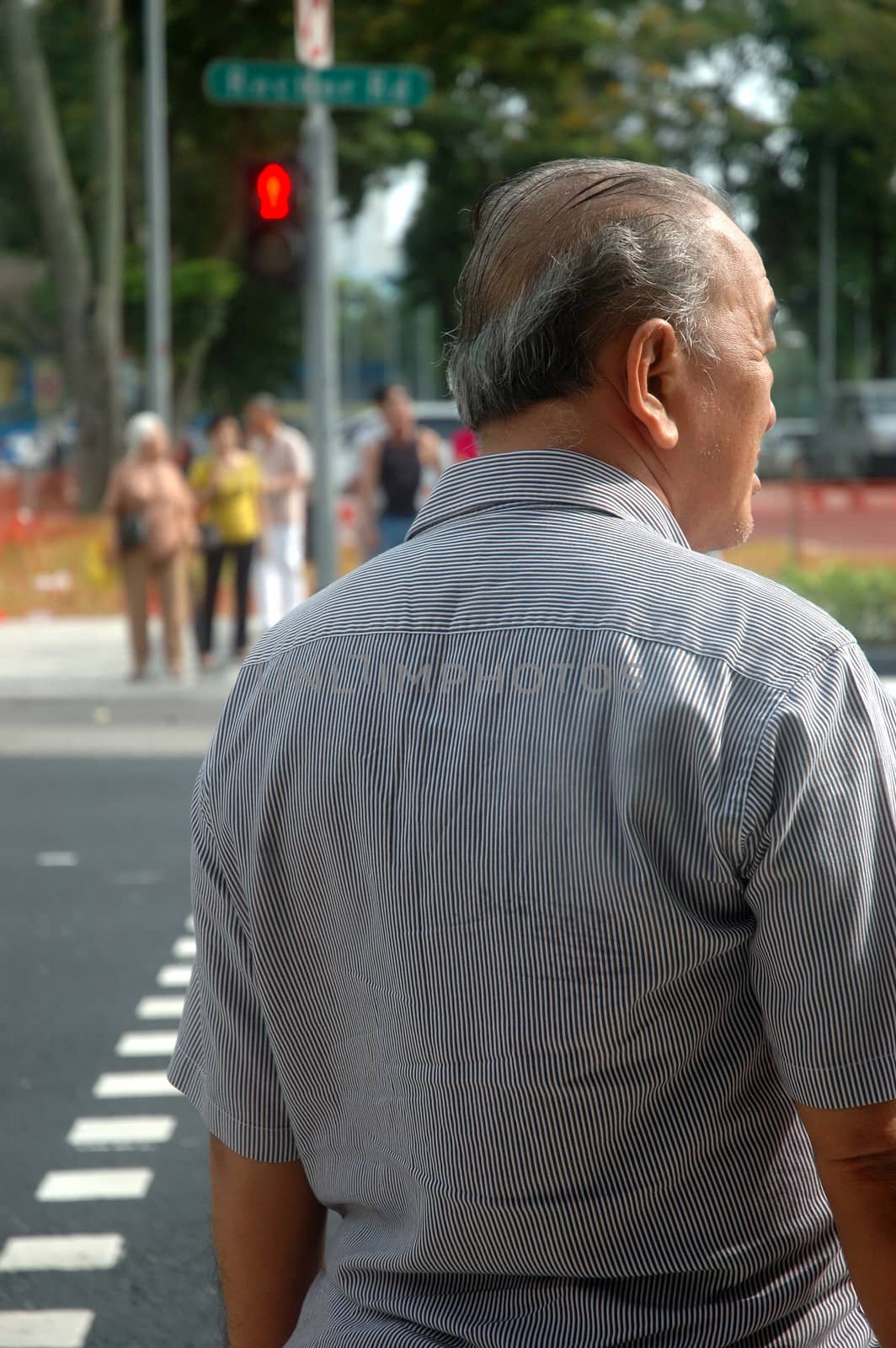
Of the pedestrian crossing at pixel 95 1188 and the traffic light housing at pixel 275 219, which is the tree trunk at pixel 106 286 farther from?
the pedestrian crossing at pixel 95 1188

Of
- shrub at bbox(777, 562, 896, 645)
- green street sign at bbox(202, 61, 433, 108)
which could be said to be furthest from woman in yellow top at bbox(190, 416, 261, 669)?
shrub at bbox(777, 562, 896, 645)

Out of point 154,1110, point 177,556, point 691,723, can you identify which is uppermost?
point 691,723

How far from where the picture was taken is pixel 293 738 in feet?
4.74

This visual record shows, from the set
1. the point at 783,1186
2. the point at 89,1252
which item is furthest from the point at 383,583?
the point at 89,1252

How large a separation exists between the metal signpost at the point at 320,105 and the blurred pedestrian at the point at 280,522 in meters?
1.10

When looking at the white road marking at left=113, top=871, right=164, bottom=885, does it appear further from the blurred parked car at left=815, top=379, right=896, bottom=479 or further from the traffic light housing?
the blurred parked car at left=815, top=379, right=896, bottom=479

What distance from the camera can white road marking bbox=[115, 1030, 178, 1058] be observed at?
198 inches

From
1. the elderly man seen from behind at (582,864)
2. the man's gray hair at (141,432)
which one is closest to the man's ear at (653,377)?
the elderly man seen from behind at (582,864)

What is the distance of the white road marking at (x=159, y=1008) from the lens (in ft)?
17.7

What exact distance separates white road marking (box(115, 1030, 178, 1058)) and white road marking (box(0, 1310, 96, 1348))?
146cm

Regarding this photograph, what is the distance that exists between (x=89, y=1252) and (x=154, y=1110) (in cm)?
82

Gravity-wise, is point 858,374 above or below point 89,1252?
below

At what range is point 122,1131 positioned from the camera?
14.7ft

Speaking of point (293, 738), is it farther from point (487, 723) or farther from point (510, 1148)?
point (510, 1148)
